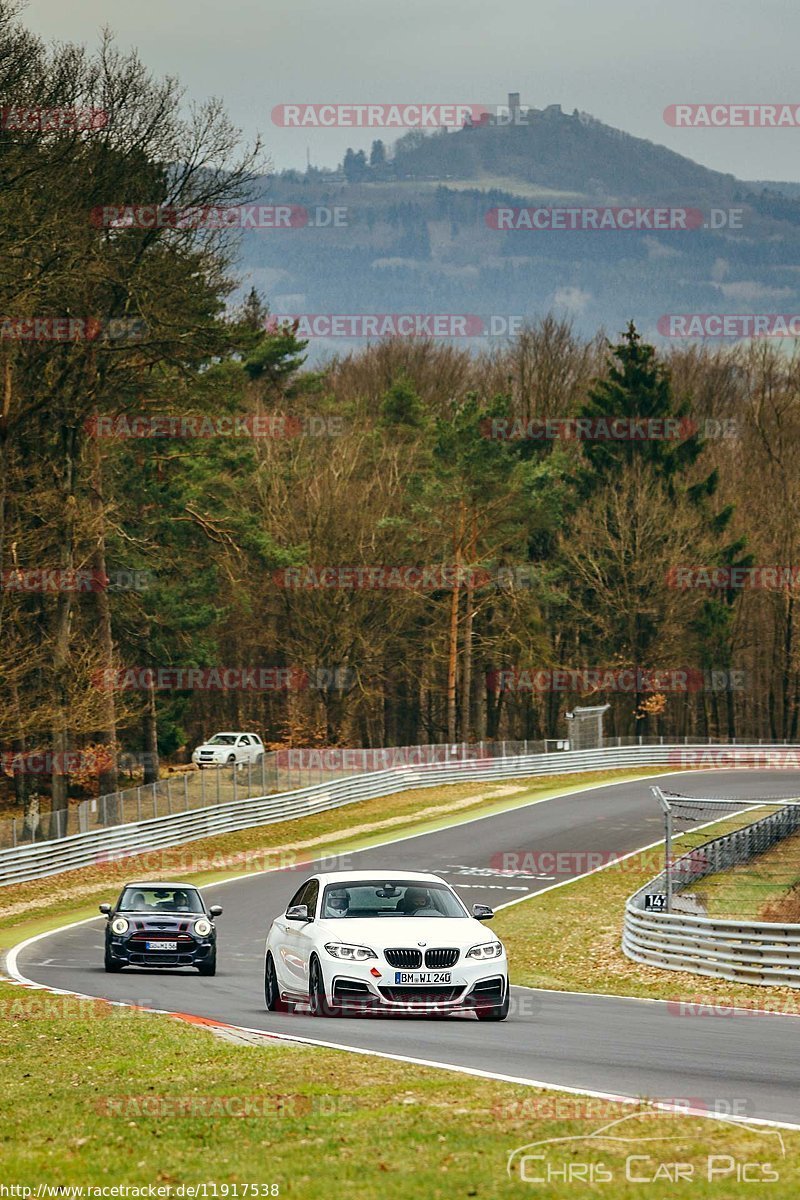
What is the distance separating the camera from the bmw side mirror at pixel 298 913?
15891 mm

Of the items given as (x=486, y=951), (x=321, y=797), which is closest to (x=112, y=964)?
(x=486, y=951)

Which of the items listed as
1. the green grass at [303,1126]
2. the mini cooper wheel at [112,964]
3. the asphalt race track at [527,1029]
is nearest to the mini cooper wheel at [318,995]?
the asphalt race track at [527,1029]

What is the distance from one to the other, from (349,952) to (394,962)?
0.45 metres

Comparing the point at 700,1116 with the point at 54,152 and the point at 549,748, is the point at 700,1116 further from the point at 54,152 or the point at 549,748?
the point at 549,748

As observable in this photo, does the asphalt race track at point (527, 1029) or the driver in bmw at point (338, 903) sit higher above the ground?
the driver in bmw at point (338, 903)

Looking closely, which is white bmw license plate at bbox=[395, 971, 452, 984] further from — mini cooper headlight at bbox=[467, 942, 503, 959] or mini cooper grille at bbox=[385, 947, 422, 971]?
mini cooper headlight at bbox=[467, 942, 503, 959]

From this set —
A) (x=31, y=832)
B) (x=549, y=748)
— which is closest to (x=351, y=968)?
(x=31, y=832)

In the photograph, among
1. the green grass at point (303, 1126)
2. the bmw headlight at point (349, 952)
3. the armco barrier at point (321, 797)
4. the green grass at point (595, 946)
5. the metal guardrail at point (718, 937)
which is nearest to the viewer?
the green grass at point (303, 1126)

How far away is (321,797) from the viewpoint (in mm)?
50875

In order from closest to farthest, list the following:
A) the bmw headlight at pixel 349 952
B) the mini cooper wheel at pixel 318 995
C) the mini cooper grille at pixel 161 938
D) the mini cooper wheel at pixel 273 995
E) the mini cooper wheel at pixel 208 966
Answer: the bmw headlight at pixel 349 952, the mini cooper wheel at pixel 318 995, the mini cooper wheel at pixel 273 995, the mini cooper grille at pixel 161 938, the mini cooper wheel at pixel 208 966

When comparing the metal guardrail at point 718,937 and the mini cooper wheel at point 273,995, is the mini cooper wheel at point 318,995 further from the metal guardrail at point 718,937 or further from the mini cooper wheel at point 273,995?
the metal guardrail at point 718,937

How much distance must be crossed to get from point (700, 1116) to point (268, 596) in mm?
61550

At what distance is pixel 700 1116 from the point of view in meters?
8.93

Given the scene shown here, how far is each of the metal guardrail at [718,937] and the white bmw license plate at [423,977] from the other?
6.19 meters
